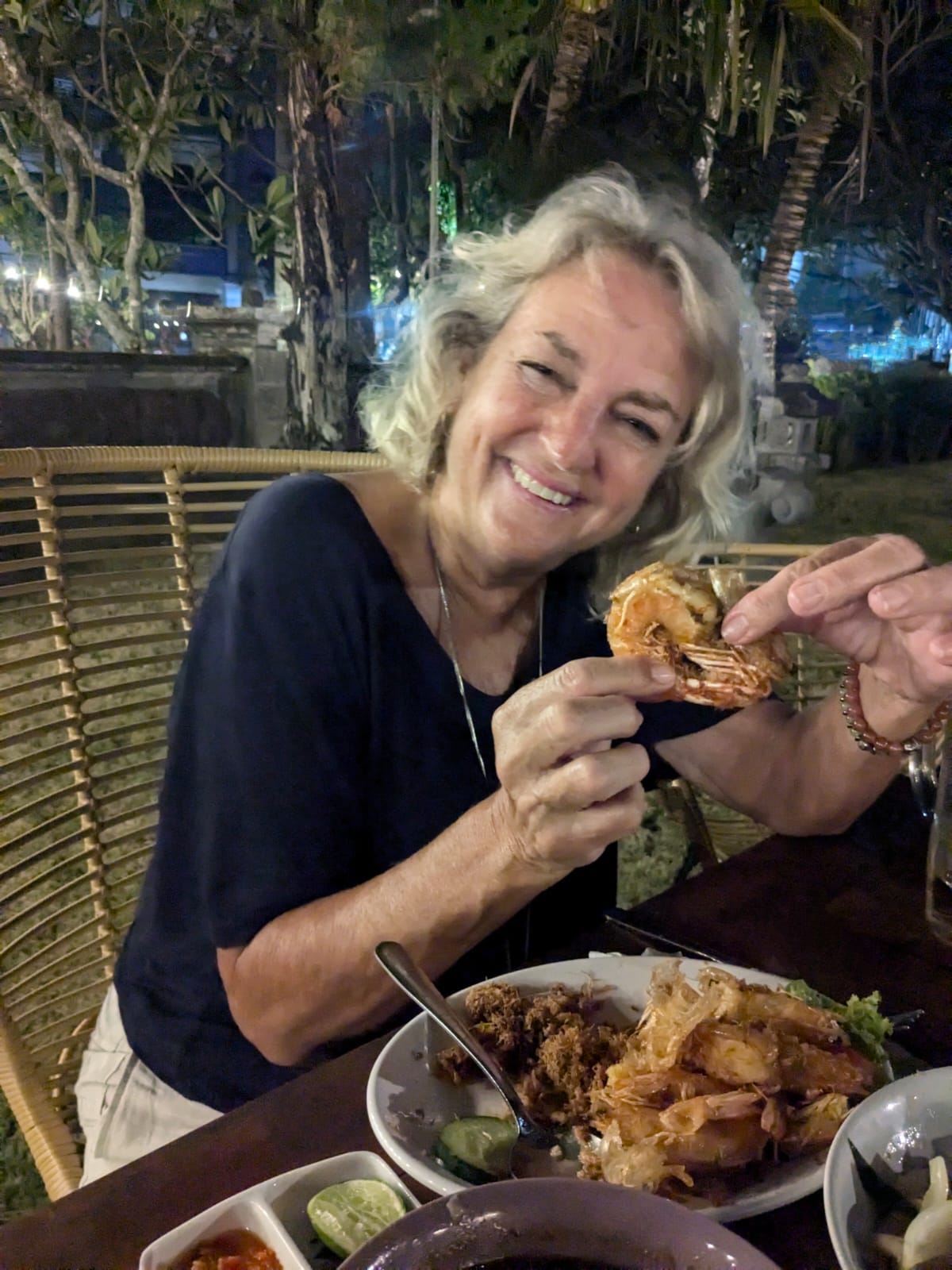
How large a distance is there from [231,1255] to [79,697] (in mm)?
950

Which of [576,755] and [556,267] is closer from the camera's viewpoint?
[576,755]

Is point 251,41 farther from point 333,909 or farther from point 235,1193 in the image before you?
point 235,1193

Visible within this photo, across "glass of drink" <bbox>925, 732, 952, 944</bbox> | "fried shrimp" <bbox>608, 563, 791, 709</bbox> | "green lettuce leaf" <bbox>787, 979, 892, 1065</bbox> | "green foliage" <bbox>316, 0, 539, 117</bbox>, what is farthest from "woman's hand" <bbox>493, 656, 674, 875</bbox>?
"green foliage" <bbox>316, 0, 539, 117</bbox>

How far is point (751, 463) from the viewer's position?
1404mm

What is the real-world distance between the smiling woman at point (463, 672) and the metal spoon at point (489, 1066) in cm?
12

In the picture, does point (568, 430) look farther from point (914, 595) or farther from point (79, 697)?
point (79, 697)

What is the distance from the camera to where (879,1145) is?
0.54 m

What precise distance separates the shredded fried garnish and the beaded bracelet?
23.3 inches

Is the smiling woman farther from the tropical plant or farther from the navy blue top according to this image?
the tropical plant

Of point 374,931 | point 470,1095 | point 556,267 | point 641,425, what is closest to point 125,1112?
point 374,931

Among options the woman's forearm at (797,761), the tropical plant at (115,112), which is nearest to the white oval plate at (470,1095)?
the woman's forearm at (797,761)

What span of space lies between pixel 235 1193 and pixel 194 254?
1.14 meters

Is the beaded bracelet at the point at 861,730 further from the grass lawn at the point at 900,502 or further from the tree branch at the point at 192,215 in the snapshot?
the tree branch at the point at 192,215

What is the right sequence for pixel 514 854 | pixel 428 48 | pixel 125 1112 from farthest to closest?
pixel 428 48, pixel 125 1112, pixel 514 854
